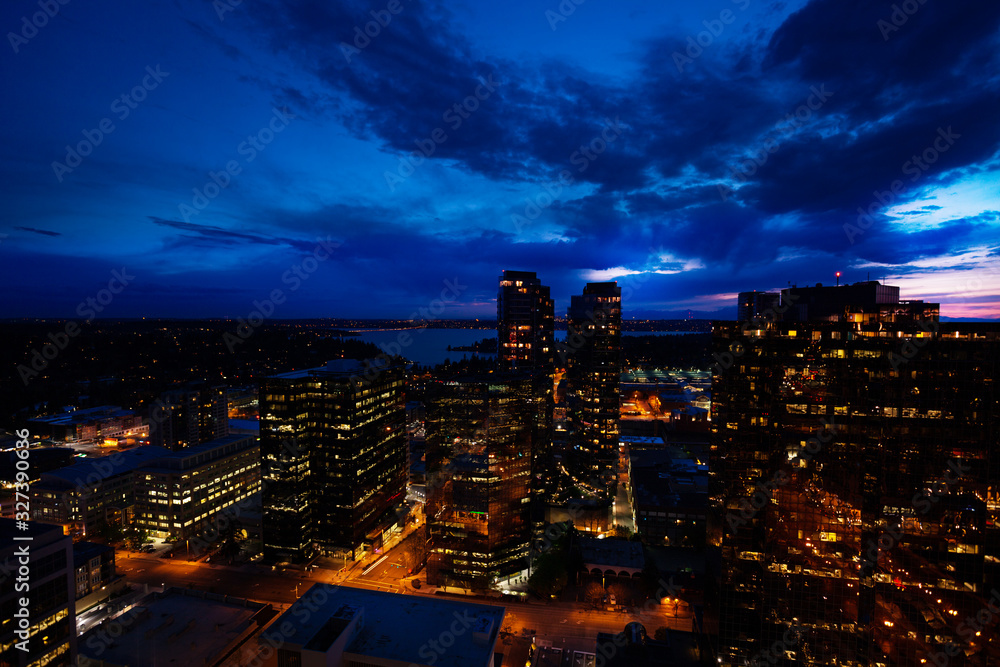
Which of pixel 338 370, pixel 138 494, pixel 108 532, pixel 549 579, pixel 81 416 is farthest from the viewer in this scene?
pixel 81 416

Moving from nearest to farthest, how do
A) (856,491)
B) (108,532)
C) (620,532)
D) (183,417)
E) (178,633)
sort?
(856,491) < (178,633) < (108,532) < (620,532) < (183,417)

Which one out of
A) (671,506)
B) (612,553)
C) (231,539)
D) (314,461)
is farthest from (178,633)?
(671,506)

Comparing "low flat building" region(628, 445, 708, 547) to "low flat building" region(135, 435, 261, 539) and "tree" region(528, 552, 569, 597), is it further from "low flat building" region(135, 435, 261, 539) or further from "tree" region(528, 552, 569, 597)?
"low flat building" region(135, 435, 261, 539)

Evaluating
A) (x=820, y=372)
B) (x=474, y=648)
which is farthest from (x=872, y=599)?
(x=474, y=648)

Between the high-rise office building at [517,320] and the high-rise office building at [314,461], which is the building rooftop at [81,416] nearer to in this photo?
the high-rise office building at [314,461]

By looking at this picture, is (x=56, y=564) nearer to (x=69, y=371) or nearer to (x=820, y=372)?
A: (x=820, y=372)

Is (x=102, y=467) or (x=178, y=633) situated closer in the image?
(x=178, y=633)

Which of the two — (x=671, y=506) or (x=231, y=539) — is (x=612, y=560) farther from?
(x=231, y=539)
